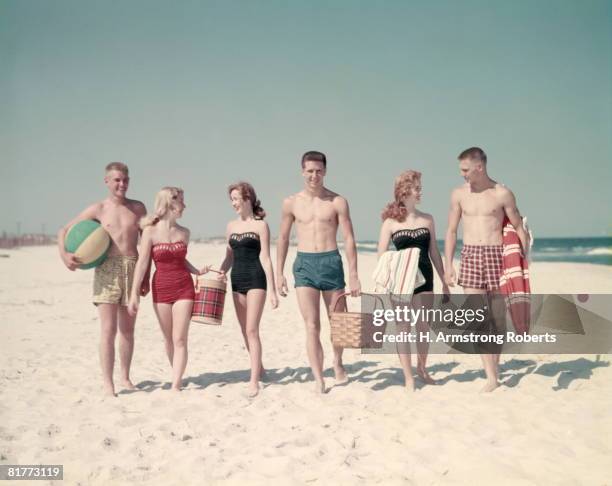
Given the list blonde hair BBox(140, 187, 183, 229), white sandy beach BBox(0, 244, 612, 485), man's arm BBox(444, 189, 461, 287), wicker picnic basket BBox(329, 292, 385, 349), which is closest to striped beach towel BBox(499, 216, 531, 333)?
man's arm BBox(444, 189, 461, 287)

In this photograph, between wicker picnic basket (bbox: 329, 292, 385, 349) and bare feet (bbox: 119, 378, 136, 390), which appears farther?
bare feet (bbox: 119, 378, 136, 390)

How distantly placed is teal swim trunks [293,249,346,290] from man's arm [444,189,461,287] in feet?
3.87

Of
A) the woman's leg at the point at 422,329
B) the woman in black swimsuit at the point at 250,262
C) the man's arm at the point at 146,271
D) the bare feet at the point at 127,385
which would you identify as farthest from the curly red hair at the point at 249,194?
the bare feet at the point at 127,385

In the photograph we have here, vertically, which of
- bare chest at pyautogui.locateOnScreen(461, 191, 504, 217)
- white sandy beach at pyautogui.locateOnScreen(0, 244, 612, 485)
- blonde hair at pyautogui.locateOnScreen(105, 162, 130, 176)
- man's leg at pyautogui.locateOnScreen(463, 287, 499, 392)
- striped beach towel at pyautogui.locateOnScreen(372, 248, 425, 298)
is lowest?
white sandy beach at pyautogui.locateOnScreen(0, 244, 612, 485)

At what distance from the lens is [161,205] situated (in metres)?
5.30

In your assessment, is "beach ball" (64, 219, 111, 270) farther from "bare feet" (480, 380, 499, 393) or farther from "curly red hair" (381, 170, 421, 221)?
"bare feet" (480, 380, 499, 393)

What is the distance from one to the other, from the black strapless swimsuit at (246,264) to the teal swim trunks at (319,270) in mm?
404

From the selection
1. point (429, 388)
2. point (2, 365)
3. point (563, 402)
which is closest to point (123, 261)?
point (2, 365)

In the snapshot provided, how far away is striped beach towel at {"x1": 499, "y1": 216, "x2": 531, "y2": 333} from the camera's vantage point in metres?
5.19

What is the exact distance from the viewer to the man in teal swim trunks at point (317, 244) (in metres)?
5.34

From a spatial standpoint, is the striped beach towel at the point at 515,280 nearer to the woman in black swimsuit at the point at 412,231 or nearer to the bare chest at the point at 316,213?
the woman in black swimsuit at the point at 412,231

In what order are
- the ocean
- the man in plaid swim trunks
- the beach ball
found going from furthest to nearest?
the ocean
the man in plaid swim trunks
the beach ball

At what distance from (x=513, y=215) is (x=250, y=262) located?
272 cm

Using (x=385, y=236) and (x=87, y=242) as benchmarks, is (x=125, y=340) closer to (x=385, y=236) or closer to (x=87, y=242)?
(x=87, y=242)
